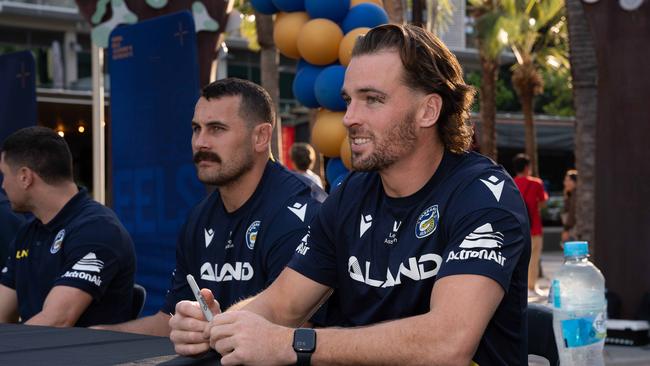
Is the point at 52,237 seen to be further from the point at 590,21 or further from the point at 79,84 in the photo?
the point at 79,84


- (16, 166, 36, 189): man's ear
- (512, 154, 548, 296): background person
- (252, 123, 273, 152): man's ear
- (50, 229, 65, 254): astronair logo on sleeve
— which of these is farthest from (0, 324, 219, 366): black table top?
(512, 154, 548, 296): background person

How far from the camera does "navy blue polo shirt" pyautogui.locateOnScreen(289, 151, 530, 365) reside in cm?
299

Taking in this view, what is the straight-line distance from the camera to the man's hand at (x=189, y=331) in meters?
2.97

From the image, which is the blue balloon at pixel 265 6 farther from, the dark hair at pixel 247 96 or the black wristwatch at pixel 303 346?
the black wristwatch at pixel 303 346

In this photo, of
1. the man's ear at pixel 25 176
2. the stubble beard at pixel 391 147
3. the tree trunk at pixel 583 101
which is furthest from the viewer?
the tree trunk at pixel 583 101

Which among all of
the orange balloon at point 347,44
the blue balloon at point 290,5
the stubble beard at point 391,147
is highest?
the blue balloon at point 290,5

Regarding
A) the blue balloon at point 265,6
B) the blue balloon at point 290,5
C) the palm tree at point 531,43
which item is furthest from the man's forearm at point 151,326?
the palm tree at point 531,43

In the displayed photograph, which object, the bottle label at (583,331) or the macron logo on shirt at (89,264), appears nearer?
the bottle label at (583,331)

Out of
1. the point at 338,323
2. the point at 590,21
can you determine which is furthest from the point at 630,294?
the point at 338,323

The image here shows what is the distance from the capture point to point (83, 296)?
4836mm

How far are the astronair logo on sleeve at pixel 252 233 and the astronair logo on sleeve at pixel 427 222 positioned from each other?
4.29 feet

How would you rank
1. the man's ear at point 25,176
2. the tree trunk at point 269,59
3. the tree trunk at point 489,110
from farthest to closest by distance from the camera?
1. the tree trunk at point 489,110
2. the tree trunk at point 269,59
3. the man's ear at point 25,176

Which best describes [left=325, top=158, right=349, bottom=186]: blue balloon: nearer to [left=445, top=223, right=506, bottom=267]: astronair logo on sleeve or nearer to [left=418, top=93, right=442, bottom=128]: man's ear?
[left=418, top=93, right=442, bottom=128]: man's ear

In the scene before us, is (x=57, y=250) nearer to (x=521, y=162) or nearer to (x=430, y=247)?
(x=430, y=247)
